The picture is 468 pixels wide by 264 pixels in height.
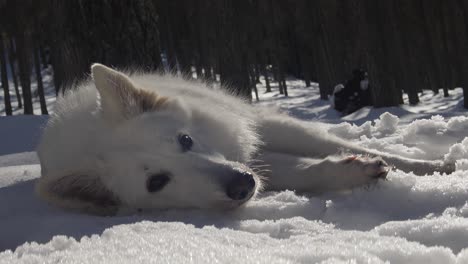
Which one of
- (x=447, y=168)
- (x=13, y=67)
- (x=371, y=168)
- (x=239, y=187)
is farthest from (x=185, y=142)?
(x=13, y=67)

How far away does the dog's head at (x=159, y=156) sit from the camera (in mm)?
2652

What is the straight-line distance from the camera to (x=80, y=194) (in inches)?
116

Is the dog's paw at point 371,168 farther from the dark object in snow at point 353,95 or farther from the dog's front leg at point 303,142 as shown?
the dark object in snow at point 353,95

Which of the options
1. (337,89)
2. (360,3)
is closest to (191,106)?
(360,3)

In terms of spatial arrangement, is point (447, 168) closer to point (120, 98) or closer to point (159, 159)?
point (159, 159)

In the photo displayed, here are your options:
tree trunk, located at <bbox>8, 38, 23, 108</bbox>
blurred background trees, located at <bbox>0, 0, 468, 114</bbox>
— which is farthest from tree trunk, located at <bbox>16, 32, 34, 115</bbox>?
tree trunk, located at <bbox>8, 38, 23, 108</bbox>

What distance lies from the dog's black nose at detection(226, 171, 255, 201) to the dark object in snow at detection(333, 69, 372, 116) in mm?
12764

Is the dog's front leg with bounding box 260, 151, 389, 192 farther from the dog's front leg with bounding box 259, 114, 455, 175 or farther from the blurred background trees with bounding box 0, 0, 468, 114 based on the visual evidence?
the blurred background trees with bounding box 0, 0, 468, 114

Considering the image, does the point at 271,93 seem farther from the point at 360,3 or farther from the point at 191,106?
the point at 191,106

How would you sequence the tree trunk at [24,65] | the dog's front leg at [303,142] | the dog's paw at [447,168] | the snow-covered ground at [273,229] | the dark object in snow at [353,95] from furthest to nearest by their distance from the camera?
the tree trunk at [24,65], the dark object in snow at [353,95], the dog's front leg at [303,142], the dog's paw at [447,168], the snow-covered ground at [273,229]

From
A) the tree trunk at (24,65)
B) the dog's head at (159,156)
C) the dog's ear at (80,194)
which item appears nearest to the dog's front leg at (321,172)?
the dog's head at (159,156)

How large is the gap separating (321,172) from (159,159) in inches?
34.2

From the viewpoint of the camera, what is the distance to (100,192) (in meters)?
2.97

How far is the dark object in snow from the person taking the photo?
1506 centimetres
